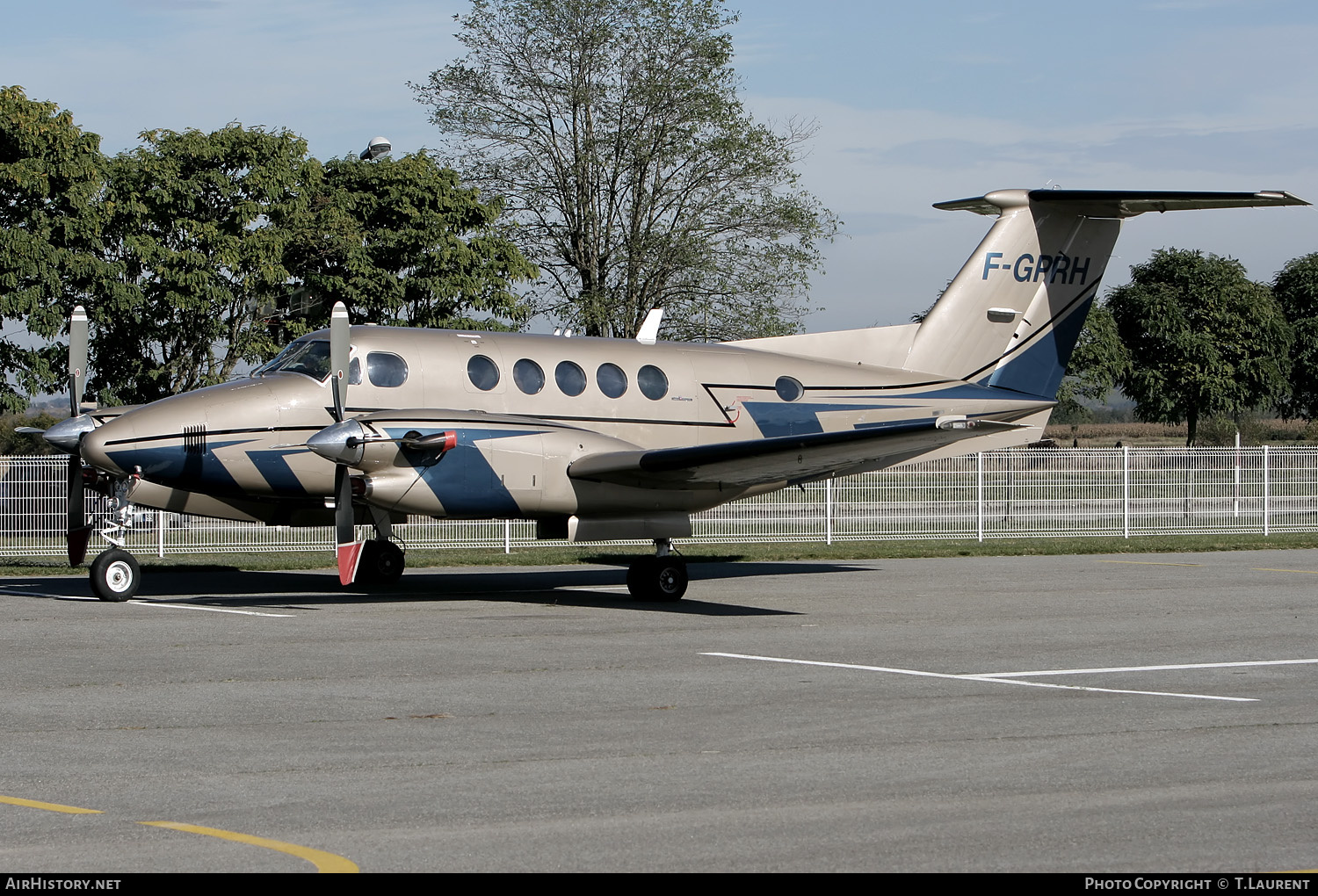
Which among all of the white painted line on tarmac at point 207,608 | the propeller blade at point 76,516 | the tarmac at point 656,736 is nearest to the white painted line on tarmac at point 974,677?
the tarmac at point 656,736

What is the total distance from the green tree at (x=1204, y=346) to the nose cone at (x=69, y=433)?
42.8 m

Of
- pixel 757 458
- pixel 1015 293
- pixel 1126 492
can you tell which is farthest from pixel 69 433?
pixel 1126 492

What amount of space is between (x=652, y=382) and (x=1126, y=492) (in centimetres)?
1454

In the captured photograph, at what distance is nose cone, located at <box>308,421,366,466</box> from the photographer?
1469 centimetres

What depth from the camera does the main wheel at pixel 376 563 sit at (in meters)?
18.6

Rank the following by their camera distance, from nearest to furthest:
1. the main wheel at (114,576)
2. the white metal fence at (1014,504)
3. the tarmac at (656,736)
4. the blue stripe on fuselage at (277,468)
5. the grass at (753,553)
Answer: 1. the tarmac at (656,736)
2. the blue stripe on fuselage at (277,468)
3. the main wheel at (114,576)
4. the grass at (753,553)
5. the white metal fence at (1014,504)

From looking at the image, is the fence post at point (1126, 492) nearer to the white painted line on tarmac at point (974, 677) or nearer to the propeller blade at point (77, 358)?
the white painted line on tarmac at point (974, 677)

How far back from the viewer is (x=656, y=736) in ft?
27.5

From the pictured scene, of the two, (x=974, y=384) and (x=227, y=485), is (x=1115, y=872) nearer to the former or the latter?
(x=227, y=485)

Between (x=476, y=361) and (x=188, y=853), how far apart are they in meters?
11.5

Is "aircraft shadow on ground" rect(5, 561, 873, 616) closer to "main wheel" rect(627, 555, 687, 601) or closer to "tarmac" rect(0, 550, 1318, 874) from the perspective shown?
"main wheel" rect(627, 555, 687, 601)

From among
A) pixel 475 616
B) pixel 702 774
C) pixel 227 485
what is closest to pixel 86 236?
pixel 227 485

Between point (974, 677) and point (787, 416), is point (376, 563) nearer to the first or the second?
point (787, 416)

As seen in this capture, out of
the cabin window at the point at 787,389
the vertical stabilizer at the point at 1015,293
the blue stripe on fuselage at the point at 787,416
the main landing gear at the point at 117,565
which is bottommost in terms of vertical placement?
the main landing gear at the point at 117,565
